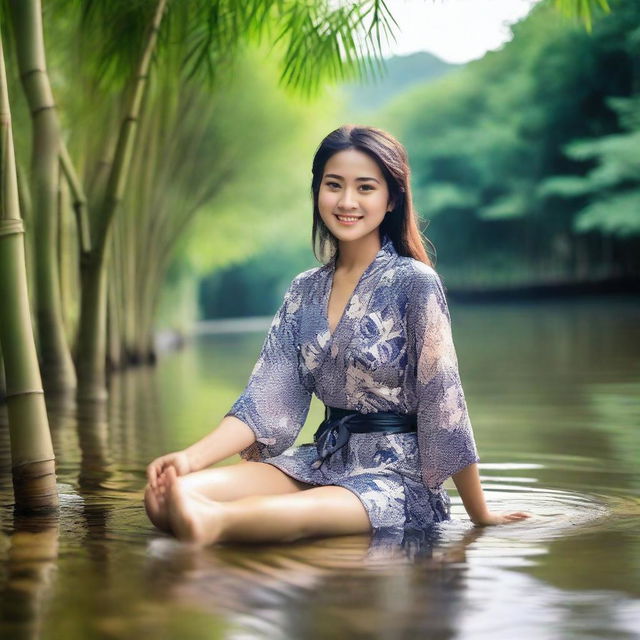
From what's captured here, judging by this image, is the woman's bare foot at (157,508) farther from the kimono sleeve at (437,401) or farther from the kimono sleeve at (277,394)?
the kimono sleeve at (437,401)

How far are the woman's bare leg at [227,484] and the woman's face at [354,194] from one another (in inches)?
26.1

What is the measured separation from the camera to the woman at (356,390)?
3.36 metres

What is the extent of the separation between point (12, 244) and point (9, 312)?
0.19 meters

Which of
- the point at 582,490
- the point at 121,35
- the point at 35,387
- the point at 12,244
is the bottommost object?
the point at 582,490

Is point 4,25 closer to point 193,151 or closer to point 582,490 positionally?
point 582,490

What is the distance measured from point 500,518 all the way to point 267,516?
74cm

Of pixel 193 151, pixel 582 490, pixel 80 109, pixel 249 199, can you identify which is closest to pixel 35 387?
pixel 582 490

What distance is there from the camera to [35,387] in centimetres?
372

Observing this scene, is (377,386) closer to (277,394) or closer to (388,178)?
(277,394)

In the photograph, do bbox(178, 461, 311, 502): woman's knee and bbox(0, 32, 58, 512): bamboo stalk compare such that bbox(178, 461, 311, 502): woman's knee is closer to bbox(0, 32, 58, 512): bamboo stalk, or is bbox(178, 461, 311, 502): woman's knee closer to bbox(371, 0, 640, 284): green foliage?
bbox(0, 32, 58, 512): bamboo stalk

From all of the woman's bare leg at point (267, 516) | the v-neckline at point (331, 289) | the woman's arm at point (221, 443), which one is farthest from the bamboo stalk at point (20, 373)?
the v-neckline at point (331, 289)

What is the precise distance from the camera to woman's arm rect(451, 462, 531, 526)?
3.40 m

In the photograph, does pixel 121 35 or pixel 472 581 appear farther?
pixel 121 35

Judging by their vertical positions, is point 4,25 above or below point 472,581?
above
